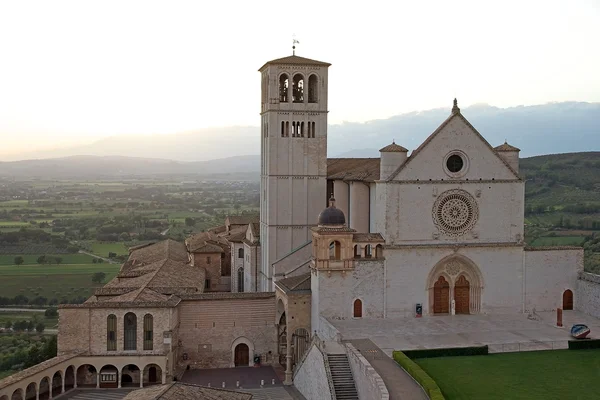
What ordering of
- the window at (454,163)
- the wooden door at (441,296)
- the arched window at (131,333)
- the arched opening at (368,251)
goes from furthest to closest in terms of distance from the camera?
the wooden door at (441,296) → the window at (454,163) → the arched opening at (368,251) → the arched window at (131,333)

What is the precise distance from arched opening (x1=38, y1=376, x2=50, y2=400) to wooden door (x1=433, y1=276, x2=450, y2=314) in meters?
20.1

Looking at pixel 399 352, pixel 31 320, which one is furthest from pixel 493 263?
pixel 31 320

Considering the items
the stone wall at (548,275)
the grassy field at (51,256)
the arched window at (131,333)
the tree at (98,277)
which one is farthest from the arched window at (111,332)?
the grassy field at (51,256)

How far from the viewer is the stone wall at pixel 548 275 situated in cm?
4178

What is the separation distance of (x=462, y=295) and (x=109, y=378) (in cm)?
1918

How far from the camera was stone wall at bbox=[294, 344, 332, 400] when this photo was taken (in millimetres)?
32781

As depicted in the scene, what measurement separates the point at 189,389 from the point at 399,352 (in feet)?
28.9

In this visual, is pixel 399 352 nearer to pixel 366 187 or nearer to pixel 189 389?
pixel 189 389

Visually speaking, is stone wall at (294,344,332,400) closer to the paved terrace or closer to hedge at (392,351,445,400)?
the paved terrace

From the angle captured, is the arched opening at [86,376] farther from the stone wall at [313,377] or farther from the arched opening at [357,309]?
the arched opening at [357,309]

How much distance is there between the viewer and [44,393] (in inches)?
1426

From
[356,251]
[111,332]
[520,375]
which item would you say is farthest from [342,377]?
[111,332]

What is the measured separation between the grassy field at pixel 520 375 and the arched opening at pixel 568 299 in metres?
8.39

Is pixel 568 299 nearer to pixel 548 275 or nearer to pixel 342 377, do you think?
pixel 548 275
